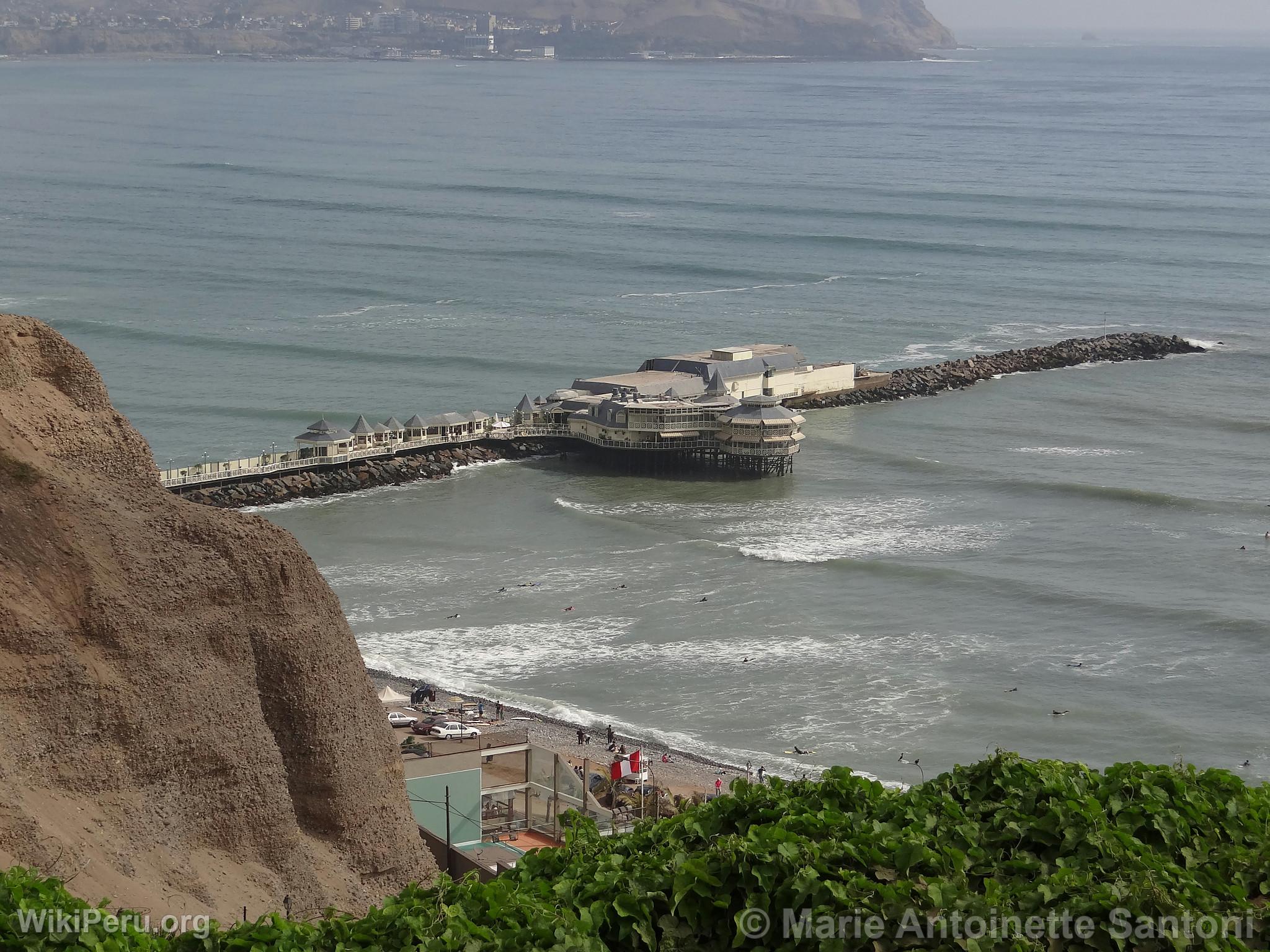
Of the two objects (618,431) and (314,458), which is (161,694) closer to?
(314,458)

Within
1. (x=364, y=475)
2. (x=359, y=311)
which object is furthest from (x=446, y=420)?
(x=359, y=311)

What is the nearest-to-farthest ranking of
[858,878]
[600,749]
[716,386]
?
[858,878] → [600,749] → [716,386]

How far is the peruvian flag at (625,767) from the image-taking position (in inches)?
1517

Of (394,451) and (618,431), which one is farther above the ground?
(618,431)

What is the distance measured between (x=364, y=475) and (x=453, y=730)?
113ft

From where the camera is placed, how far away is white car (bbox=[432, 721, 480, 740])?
4188 centimetres

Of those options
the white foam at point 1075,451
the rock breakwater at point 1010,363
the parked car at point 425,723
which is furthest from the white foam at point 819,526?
the parked car at point 425,723

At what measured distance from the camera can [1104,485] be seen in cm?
7581

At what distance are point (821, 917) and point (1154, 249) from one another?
135 m

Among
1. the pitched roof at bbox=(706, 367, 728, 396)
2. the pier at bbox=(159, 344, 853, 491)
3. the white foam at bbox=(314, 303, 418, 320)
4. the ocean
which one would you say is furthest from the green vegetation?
the white foam at bbox=(314, 303, 418, 320)

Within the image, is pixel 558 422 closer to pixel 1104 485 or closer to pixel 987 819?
pixel 1104 485

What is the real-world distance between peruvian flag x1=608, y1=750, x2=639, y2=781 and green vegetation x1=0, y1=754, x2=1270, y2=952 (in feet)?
58.0

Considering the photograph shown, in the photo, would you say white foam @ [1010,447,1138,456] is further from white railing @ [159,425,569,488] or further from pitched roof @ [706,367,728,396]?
white railing @ [159,425,569,488]

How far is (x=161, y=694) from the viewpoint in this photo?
22312 mm
